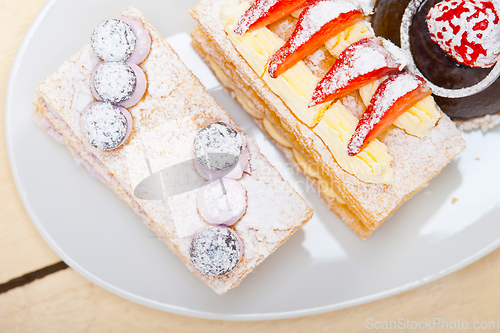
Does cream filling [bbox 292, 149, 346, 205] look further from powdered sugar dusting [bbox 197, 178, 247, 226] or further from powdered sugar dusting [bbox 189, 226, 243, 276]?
powdered sugar dusting [bbox 189, 226, 243, 276]

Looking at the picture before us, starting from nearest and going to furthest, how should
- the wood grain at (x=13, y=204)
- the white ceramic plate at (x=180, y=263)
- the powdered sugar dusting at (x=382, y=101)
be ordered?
1. the powdered sugar dusting at (x=382, y=101)
2. the white ceramic plate at (x=180, y=263)
3. the wood grain at (x=13, y=204)

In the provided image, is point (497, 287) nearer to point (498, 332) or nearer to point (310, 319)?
point (498, 332)

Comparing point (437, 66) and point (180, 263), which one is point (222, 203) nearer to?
point (180, 263)

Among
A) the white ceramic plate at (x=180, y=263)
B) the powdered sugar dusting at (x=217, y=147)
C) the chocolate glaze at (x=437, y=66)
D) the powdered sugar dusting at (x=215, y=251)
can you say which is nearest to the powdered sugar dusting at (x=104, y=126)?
the powdered sugar dusting at (x=217, y=147)

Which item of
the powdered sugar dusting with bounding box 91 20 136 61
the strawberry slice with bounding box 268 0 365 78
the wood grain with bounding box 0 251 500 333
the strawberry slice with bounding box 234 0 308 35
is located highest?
the powdered sugar dusting with bounding box 91 20 136 61

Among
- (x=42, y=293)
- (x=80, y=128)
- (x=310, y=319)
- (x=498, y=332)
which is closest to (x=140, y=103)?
(x=80, y=128)

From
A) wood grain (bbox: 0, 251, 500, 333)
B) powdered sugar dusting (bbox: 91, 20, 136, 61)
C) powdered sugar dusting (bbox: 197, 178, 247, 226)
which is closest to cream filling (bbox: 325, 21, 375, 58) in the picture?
powdered sugar dusting (bbox: 197, 178, 247, 226)

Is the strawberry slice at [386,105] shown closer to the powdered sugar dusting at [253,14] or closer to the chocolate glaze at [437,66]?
the chocolate glaze at [437,66]
